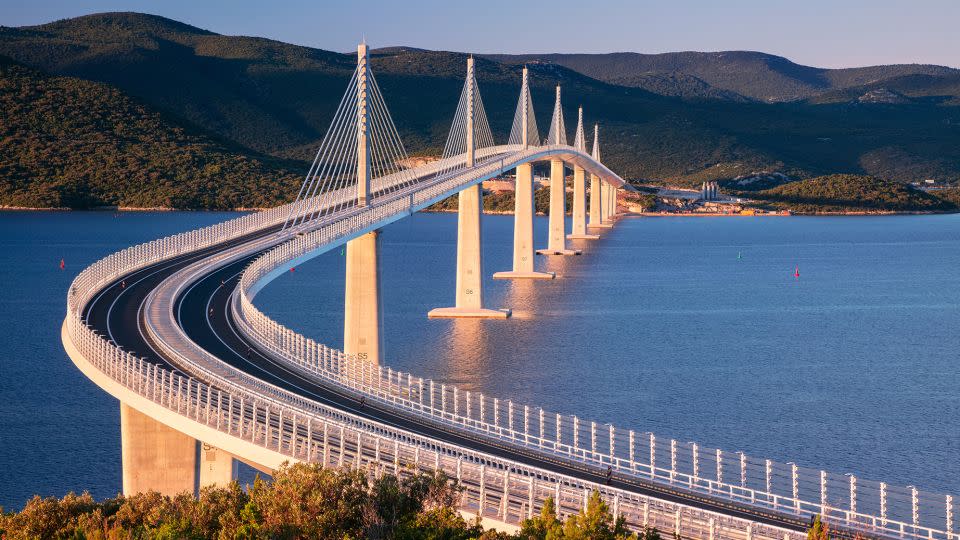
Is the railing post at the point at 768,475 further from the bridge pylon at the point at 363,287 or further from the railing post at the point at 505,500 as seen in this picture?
the bridge pylon at the point at 363,287

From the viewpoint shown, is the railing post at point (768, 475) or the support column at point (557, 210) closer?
the railing post at point (768, 475)

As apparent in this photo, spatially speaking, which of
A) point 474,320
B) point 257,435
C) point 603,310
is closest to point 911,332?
point 603,310

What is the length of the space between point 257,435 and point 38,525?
4.42 m

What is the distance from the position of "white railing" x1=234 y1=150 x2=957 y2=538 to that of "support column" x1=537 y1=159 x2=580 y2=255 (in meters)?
54.9

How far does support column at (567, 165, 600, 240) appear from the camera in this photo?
114188 millimetres

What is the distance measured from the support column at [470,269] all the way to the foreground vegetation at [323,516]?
128 feet

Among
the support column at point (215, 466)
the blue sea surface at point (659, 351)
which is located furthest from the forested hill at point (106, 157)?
the support column at point (215, 466)

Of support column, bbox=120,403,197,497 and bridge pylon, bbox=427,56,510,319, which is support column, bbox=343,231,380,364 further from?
bridge pylon, bbox=427,56,510,319

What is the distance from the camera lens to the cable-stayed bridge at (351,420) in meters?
20.5

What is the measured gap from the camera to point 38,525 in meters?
19.2

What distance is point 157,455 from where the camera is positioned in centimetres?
2719

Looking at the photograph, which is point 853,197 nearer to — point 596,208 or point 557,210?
point 596,208

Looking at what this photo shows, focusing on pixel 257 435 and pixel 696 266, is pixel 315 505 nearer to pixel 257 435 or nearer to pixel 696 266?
pixel 257 435

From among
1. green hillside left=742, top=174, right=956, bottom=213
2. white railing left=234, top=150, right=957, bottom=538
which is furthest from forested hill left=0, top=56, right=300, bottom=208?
white railing left=234, top=150, right=957, bottom=538
